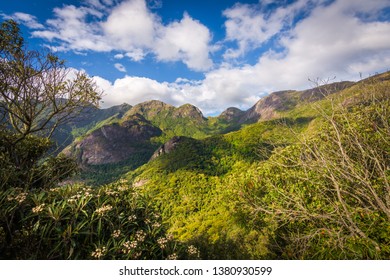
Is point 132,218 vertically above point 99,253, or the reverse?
point 132,218

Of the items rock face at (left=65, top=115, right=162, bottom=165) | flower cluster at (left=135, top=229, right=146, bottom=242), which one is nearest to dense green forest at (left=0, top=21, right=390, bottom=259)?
flower cluster at (left=135, top=229, right=146, bottom=242)

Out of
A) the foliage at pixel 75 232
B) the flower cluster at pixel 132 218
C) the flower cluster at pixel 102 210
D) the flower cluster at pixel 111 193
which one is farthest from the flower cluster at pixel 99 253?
the flower cluster at pixel 111 193

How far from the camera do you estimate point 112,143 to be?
15650 cm

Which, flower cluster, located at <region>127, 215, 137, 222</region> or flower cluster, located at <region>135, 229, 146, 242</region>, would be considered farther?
flower cluster, located at <region>127, 215, 137, 222</region>

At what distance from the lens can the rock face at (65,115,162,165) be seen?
147 metres

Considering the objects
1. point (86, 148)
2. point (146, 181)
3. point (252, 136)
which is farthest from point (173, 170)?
point (86, 148)

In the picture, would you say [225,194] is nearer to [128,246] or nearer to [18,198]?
[128,246]

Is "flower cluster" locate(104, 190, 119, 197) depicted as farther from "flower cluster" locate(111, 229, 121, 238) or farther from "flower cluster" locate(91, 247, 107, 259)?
"flower cluster" locate(91, 247, 107, 259)

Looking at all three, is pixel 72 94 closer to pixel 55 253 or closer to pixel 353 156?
pixel 55 253

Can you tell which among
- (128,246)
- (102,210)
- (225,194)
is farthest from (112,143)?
(128,246)

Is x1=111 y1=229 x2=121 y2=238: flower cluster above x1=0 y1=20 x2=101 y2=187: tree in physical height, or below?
below

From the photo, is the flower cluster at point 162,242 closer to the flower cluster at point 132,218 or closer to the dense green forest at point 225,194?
the dense green forest at point 225,194

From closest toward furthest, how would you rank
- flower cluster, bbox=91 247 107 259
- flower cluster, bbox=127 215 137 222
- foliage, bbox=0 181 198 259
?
flower cluster, bbox=91 247 107 259 < foliage, bbox=0 181 198 259 < flower cluster, bbox=127 215 137 222

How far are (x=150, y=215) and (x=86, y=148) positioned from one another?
164455 mm
